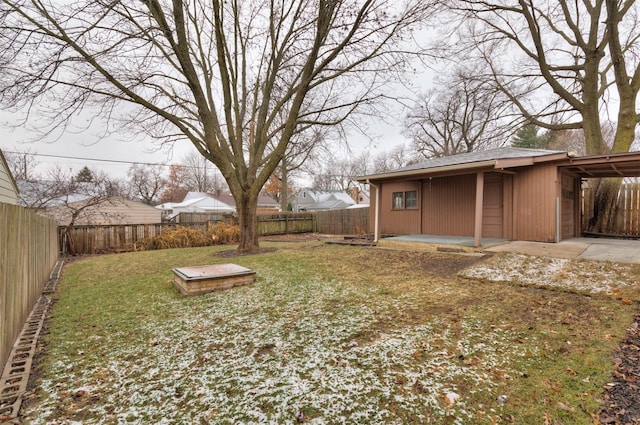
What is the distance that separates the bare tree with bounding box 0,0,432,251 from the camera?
19.9 ft

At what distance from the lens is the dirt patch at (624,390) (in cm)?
175

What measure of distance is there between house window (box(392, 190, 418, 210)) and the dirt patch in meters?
8.58

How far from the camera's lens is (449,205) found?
394 inches

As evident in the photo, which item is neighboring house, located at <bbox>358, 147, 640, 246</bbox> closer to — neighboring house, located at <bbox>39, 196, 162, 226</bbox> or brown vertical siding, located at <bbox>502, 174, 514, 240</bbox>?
brown vertical siding, located at <bbox>502, 174, 514, 240</bbox>

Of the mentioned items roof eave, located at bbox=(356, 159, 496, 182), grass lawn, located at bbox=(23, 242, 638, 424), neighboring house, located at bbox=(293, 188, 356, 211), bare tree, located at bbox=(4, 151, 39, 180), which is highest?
bare tree, located at bbox=(4, 151, 39, 180)

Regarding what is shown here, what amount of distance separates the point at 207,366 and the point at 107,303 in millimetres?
3018

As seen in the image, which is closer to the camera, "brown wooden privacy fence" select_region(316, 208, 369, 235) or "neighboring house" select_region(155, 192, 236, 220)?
"brown wooden privacy fence" select_region(316, 208, 369, 235)

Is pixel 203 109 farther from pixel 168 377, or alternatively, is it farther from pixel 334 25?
pixel 168 377

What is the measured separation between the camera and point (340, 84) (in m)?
10.4

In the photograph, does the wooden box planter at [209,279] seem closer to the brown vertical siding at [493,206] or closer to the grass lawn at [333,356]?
the grass lawn at [333,356]

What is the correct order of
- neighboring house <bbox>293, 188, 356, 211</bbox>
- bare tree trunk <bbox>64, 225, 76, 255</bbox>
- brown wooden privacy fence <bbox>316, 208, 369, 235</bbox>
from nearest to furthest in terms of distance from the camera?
bare tree trunk <bbox>64, 225, 76, 255</bbox>
brown wooden privacy fence <bbox>316, 208, 369, 235</bbox>
neighboring house <bbox>293, 188, 356, 211</bbox>

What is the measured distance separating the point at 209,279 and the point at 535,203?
8.45 metres

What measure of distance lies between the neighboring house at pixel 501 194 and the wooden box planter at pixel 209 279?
5.59 meters

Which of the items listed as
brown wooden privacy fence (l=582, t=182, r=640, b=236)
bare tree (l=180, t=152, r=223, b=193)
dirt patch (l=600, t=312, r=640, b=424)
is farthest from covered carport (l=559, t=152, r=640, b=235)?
bare tree (l=180, t=152, r=223, b=193)
